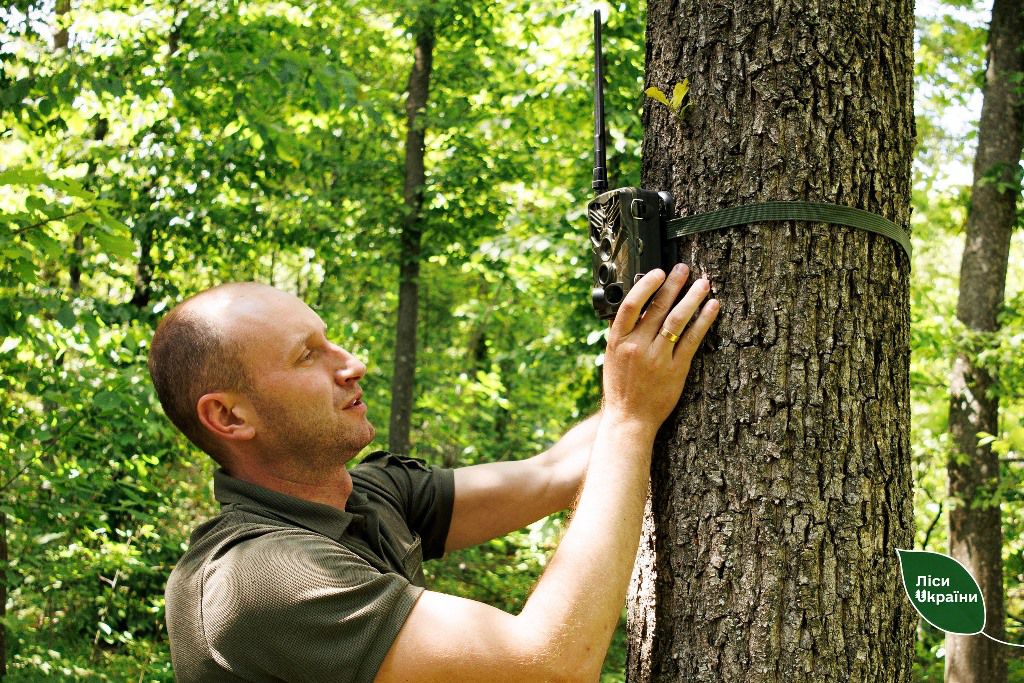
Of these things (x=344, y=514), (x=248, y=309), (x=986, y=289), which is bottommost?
(x=344, y=514)

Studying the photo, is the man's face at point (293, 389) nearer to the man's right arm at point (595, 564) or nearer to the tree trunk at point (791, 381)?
the man's right arm at point (595, 564)

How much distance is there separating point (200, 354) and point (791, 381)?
1.14 meters

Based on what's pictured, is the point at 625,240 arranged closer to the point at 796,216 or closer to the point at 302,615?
the point at 796,216

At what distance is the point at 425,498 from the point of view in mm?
2211

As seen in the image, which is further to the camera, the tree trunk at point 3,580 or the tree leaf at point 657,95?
the tree trunk at point 3,580

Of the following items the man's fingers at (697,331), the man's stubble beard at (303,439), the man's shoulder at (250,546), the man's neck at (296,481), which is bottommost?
the man's shoulder at (250,546)

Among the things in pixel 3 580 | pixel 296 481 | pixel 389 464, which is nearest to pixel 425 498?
pixel 389 464

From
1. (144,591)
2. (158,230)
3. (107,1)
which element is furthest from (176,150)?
(144,591)

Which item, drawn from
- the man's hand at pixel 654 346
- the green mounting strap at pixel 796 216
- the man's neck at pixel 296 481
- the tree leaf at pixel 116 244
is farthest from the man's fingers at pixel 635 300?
the tree leaf at pixel 116 244

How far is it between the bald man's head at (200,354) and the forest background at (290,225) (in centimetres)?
199

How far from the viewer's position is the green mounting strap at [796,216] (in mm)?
1581

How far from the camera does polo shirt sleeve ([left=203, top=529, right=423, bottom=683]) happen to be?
1.41m

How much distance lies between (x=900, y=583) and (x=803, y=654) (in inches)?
8.9

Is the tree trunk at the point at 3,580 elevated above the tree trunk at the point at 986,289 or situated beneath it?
situated beneath
